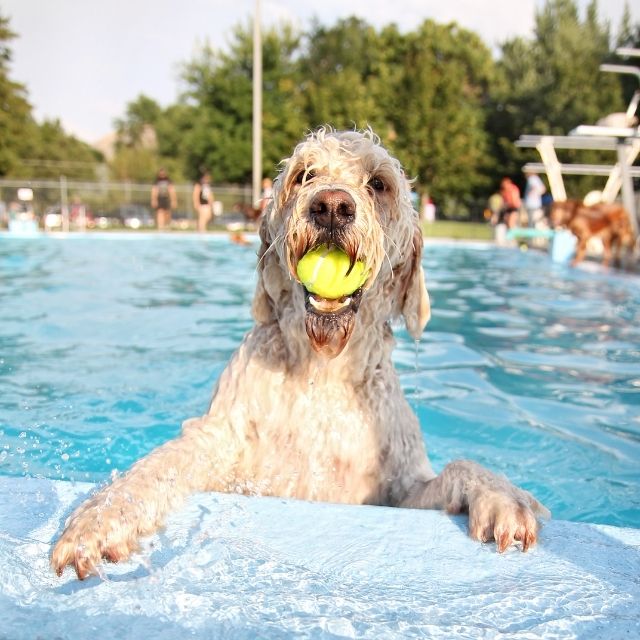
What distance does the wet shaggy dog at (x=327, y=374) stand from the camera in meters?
3.06

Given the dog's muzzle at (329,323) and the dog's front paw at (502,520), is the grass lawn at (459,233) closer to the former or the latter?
the dog's muzzle at (329,323)

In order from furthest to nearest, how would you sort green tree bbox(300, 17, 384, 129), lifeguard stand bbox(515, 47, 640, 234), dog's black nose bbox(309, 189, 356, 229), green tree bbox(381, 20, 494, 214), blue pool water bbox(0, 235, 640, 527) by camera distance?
green tree bbox(381, 20, 494, 214) → green tree bbox(300, 17, 384, 129) → lifeguard stand bbox(515, 47, 640, 234) → blue pool water bbox(0, 235, 640, 527) → dog's black nose bbox(309, 189, 356, 229)

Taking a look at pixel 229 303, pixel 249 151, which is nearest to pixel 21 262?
pixel 229 303

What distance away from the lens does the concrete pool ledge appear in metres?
1.82

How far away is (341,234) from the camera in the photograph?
3061 mm

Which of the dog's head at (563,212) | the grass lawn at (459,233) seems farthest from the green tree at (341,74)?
the dog's head at (563,212)

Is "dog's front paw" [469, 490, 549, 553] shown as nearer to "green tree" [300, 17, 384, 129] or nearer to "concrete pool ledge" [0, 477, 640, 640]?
"concrete pool ledge" [0, 477, 640, 640]

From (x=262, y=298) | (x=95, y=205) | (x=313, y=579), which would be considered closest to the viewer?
(x=313, y=579)

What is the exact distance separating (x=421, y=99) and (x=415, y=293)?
45.6m

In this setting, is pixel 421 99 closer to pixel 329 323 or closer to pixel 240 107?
pixel 240 107

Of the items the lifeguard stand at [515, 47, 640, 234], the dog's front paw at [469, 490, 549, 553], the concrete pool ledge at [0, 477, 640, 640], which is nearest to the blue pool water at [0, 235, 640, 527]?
the dog's front paw at [469, 490, 549, 553]

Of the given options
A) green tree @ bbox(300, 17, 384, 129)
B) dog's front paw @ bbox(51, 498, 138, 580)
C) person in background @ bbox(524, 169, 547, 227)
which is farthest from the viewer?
green tree @ bbox(300, 17, 384, 129)

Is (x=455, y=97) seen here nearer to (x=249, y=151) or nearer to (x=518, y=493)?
(x=249, y=151)

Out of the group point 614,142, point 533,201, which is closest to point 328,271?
point 614,142
